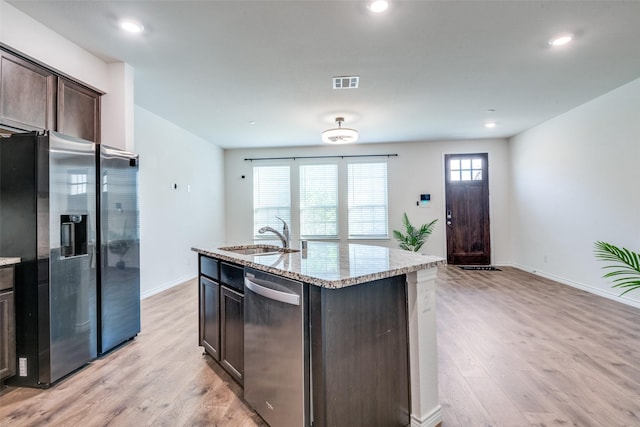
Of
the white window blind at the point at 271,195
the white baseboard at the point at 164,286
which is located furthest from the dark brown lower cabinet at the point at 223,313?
the white window blind at the point at 271,195

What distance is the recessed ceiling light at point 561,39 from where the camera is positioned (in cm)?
254

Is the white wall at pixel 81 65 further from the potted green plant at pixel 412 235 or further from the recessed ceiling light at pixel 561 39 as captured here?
the potted green plant at pixel 412 235

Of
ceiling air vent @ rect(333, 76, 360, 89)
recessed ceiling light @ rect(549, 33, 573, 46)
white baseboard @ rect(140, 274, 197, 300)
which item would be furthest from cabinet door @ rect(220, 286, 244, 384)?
recessed ceiling light @ rect(549, 33, 573, 46)

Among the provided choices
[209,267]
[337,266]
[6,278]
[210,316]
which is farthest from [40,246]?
[337,266]

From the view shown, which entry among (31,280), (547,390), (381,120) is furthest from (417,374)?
(381,120)

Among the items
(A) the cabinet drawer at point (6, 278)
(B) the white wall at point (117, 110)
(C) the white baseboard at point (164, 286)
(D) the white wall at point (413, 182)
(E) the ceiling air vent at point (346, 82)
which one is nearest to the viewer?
(A) the cabinet drawer at point (6, 278)

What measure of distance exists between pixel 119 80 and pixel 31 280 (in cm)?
195

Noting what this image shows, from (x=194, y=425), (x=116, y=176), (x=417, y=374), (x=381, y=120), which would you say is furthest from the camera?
(x=381, y=120)

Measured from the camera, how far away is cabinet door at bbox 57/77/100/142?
2.53 meters

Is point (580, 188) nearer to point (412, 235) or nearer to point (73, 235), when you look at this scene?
point (412, 235)

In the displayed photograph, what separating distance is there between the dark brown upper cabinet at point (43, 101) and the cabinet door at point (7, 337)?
123cm

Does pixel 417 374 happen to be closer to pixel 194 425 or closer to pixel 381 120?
pixel 194 425

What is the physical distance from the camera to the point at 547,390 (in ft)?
6.44

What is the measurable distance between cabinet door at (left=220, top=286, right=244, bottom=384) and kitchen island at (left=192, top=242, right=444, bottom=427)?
0.05 feet
